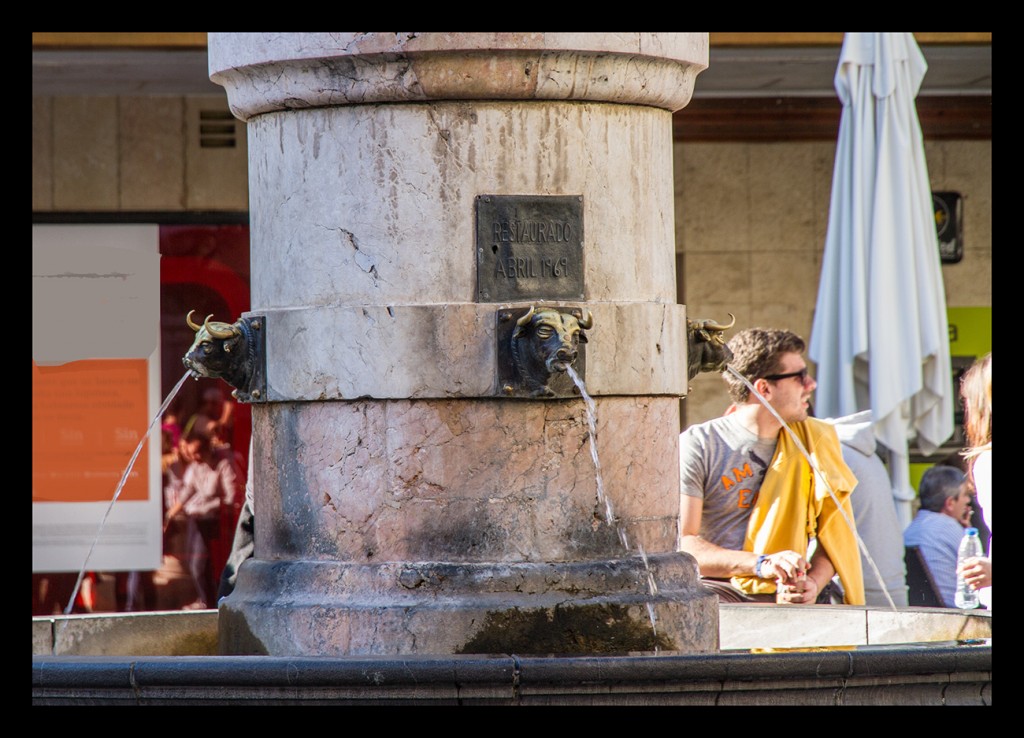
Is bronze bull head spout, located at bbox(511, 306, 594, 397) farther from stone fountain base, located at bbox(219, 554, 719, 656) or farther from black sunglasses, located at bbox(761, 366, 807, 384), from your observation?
black sunglasses, located at bbox(761, 366, 807, 384)

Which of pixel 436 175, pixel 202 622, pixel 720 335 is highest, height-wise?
pixel 436 175

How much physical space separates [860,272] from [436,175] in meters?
3.67

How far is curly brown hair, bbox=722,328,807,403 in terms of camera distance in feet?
19.0

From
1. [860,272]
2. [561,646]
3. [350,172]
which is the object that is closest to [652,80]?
[350,172]

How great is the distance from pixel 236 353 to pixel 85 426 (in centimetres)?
516

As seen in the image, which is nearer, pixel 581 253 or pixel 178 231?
pixel 581 253

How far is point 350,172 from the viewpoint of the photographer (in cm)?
394

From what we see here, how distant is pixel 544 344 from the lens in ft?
12.4

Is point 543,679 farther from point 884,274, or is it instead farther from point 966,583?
point 884,274

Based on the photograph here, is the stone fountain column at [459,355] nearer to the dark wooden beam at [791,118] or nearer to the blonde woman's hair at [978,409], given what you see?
the blonde woman's hair at [978,409]

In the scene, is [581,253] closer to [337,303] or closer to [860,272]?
[337,303]

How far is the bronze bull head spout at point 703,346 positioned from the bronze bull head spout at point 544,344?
47cm

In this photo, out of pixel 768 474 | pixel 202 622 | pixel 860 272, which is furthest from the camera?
pixel 860 272

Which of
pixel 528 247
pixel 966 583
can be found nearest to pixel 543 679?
pixel 528 247
